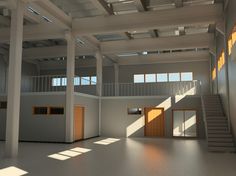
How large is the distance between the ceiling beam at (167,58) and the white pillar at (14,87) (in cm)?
1085

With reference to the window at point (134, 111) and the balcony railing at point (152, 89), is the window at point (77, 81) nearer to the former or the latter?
the balcony railing at point (152, 89)

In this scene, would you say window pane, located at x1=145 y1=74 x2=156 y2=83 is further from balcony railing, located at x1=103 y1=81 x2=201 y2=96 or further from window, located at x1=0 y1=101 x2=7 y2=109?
window, located at x1=0 y1=101 x2=7 y2=109

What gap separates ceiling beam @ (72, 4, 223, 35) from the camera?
1038cm

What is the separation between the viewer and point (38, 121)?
44.2 feet

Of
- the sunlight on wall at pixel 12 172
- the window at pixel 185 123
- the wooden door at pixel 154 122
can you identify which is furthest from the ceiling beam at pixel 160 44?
the sunlight on wall at pixel 12 172

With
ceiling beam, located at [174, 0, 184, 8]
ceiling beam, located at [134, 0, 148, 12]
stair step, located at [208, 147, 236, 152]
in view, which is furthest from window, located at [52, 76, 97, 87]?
stair step, located at [208, 147, 236, 152]

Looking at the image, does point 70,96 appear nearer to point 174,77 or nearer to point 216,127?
point 216,127

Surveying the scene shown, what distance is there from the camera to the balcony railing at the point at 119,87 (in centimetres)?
1781

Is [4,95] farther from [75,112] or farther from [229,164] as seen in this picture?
[229,164]

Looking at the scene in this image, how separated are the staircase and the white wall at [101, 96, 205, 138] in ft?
5.85

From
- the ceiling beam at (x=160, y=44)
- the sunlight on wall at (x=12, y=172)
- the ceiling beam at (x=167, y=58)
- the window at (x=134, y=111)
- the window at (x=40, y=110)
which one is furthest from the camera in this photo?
the ceiling beam at (x=167, y=58)

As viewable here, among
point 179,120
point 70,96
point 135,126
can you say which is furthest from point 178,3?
point 179,120

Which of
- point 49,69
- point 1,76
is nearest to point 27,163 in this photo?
point 1,76

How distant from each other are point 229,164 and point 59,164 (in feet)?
15.8
